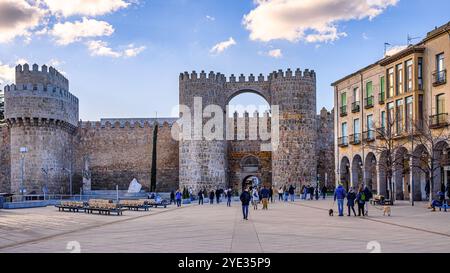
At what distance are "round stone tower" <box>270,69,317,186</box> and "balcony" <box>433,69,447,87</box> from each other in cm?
1653

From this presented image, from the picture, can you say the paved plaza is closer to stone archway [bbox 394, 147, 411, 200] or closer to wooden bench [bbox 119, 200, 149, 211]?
wooden bench [bbox 119, 200, 149, 211]

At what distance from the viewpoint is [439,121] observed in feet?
100

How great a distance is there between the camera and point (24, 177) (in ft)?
146

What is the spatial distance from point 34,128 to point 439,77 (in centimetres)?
2975

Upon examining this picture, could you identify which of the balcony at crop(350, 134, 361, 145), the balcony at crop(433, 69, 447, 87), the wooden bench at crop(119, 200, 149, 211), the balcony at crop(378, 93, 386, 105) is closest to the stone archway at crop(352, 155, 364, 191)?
the balcony at crop(350, 134, 361, 145)

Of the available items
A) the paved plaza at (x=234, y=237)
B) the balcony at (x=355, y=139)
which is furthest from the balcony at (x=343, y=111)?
the paved plaza at (x=234, y=237)

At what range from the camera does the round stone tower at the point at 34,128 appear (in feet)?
147

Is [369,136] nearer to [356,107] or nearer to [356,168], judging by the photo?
[356,107]

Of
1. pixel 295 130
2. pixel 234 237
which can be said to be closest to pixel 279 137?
pixel 295 130

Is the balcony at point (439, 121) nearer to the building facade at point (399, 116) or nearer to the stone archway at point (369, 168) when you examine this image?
the building facade at point (399, 116)

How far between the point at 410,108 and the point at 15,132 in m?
29.4

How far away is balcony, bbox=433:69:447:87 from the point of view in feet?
99.6

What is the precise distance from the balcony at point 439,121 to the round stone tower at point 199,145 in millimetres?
19788
